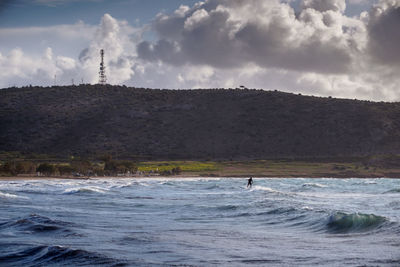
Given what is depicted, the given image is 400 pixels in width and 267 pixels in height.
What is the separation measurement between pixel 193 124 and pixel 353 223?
11035 centimetres

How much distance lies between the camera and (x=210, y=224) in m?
26.0

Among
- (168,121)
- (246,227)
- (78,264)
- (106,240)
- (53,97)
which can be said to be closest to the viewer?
(78,264)

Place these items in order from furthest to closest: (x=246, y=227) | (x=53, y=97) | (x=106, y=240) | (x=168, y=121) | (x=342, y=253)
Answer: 1. (x=53, y=97)
2. (x=168, y=121)
3. (x=246, y=227)
4. (x=106, y=240)
5. (x=342, y=253)

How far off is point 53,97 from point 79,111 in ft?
37.8

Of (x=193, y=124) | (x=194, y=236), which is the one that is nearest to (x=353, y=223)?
(x=194, y=236)

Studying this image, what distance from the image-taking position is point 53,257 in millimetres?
16297

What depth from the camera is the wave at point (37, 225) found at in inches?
870

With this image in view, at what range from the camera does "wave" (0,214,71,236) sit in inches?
870

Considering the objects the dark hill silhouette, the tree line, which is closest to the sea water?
the tree line

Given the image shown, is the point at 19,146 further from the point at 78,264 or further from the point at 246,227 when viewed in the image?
the point at 78,264

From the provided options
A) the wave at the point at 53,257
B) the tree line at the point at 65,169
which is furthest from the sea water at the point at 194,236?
the tree line at the point at 65,169

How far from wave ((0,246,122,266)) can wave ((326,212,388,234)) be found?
10793mm

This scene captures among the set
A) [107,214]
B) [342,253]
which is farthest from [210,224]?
[342,253]

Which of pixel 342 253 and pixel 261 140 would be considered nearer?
pixel 342 253
